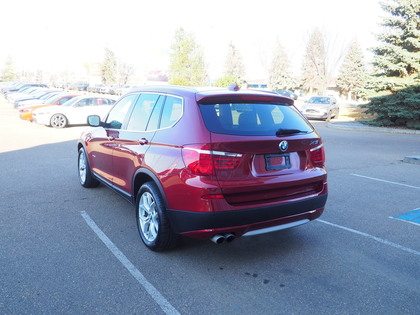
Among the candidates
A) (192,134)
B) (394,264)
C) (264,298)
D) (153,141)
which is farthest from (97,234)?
(394,264)

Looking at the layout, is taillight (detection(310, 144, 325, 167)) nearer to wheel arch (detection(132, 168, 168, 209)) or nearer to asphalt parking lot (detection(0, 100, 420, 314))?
asphalt parking lot (detection(0, 100, 420, 314))

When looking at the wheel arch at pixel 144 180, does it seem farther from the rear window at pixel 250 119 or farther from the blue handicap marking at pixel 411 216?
the blue handicap marking at pixel 411 216

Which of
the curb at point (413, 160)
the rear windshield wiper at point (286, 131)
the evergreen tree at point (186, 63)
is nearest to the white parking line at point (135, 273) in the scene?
the rear windshield wiper at point (286, 131)

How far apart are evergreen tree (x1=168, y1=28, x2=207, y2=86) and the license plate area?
90.4 feet

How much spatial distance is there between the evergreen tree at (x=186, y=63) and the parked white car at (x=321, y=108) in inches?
446

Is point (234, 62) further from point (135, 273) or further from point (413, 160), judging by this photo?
point (135, 273)

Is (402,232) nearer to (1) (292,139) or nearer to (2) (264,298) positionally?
(1) (292,139)

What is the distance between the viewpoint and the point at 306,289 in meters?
3.12

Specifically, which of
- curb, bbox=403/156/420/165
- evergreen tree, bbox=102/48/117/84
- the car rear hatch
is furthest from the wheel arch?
evergreen tree, bbox=102/48/117/84

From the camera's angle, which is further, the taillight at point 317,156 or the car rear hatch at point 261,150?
the taillight at point 317,156

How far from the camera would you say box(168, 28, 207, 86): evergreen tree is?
101 ft

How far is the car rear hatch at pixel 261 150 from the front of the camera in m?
3.17

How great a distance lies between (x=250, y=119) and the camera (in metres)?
3.53

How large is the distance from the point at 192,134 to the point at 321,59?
121 feet
